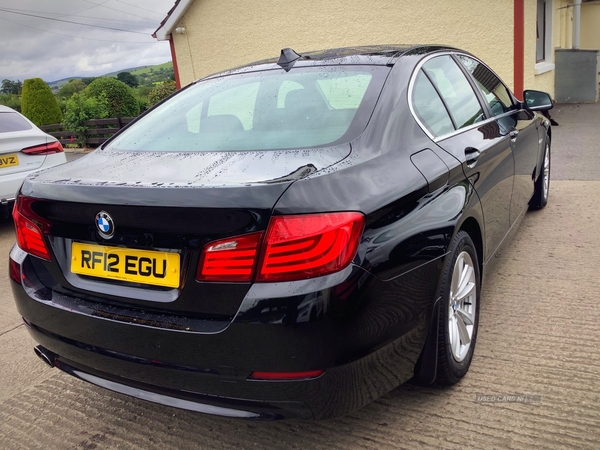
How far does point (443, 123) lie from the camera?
2.73 meters

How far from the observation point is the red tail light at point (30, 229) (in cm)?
216

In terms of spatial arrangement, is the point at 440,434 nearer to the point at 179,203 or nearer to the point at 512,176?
the point at 179,203

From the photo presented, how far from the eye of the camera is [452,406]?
240 cm

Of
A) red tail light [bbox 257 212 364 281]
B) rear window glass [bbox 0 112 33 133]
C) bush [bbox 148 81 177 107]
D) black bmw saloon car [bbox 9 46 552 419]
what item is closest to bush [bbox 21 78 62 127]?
bush [bbox 148 81 177 107]

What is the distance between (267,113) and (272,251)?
102 cm

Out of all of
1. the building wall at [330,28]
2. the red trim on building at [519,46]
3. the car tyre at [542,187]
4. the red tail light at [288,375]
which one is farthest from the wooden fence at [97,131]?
the red tail light at [288,375]

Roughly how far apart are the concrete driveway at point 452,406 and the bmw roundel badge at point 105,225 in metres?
0.98

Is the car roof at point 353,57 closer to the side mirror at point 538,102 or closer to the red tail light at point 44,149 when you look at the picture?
the side mirror at point 538,102

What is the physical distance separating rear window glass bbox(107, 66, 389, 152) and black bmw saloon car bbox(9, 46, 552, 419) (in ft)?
0.04

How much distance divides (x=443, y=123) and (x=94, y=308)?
1790 millimetres

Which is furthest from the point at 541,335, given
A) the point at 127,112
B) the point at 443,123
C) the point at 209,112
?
the point at 127,112

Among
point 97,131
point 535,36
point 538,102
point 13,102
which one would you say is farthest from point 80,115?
point 13,102

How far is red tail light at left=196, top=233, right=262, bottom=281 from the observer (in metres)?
1.74

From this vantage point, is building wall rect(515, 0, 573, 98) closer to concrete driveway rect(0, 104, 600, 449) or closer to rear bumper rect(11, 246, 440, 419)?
Answer: concrete driveway rect(0, 104, 600, 449)
